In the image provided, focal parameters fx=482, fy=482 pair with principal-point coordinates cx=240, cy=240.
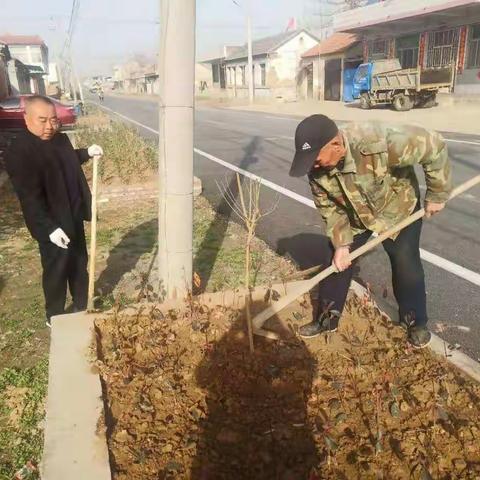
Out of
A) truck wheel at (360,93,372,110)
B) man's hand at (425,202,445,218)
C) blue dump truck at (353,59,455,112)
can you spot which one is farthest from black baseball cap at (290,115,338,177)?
truck wheel at (360,93,372,110)

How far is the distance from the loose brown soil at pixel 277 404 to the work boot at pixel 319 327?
0.07m

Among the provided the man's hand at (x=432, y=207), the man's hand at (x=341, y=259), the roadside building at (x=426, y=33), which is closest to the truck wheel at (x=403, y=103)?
the roadside building at (x=426, y=33)

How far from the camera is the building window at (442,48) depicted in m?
24.3

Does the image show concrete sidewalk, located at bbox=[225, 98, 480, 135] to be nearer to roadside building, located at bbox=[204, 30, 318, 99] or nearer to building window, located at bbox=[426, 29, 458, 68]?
building window, located at bbox=[426, 29, 458, 68]

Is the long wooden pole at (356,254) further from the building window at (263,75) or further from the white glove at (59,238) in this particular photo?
the building window at (263,75)

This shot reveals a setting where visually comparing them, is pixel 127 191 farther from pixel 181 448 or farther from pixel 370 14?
pixel 370 14

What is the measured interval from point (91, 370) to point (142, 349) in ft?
1.07

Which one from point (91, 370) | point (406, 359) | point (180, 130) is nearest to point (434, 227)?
point (406, 359)

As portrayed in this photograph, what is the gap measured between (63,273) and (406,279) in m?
2.29

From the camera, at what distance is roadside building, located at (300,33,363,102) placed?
32469 millimetres

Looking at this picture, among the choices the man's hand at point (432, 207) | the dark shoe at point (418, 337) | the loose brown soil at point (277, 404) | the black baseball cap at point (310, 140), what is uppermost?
the black baseball cap at point (310, 140)

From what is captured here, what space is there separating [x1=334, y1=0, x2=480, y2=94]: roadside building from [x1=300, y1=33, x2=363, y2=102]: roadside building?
1.89m

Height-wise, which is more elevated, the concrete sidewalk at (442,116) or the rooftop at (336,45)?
the rooftop at (336,45)

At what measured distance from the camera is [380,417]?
2.14 metres
